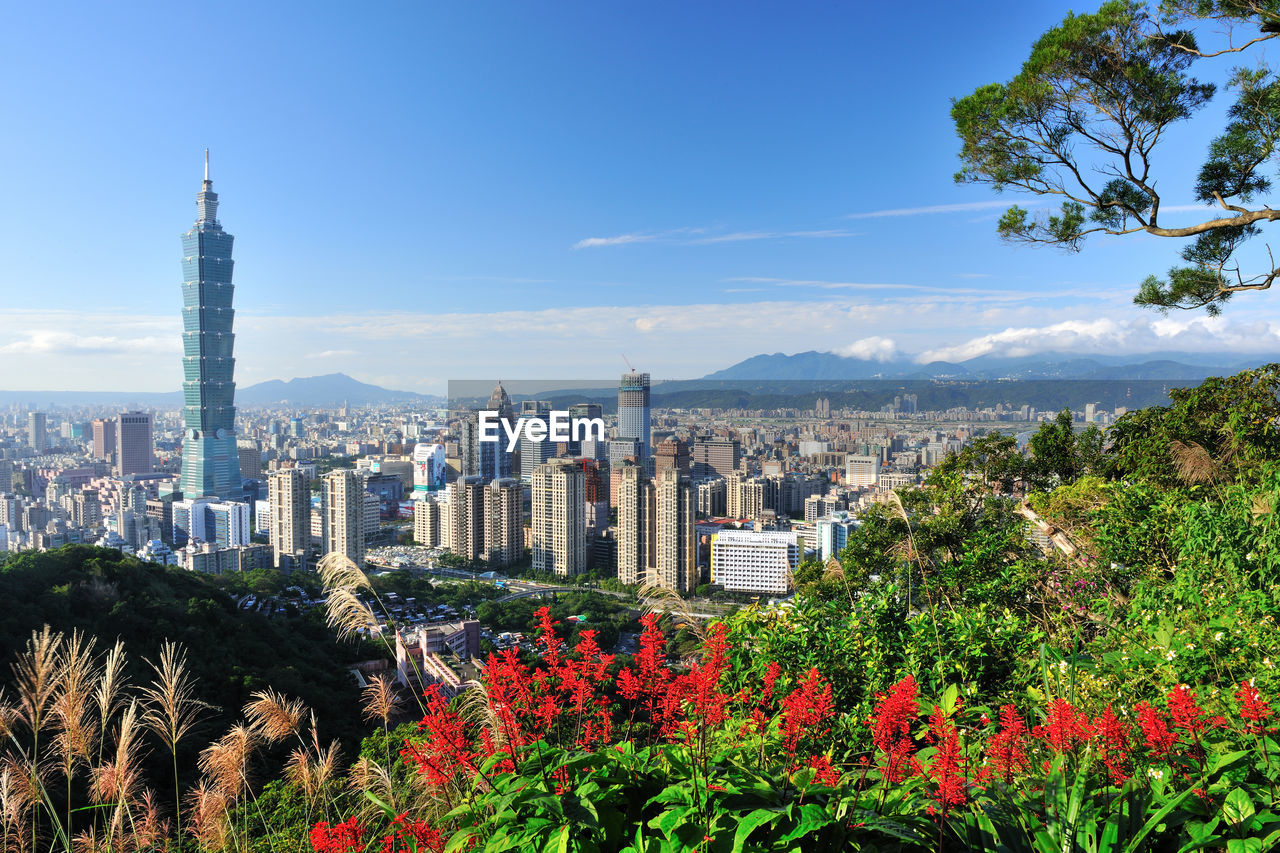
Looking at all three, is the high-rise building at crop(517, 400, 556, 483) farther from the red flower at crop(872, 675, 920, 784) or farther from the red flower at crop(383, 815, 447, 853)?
the red flower at crop(872, 675, 920, 784)

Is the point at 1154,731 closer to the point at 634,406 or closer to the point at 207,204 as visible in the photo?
the point at 634,406

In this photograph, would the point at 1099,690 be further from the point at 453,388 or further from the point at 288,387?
the point at 288,387

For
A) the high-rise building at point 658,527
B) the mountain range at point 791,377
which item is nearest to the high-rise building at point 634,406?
the mountain range at point 791,377

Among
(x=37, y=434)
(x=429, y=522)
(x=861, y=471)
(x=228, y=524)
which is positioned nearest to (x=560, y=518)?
(x=429, y=522)

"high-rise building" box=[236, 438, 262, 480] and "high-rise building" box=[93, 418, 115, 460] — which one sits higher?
"high-rise building" box=[93, 418, 115, 460]

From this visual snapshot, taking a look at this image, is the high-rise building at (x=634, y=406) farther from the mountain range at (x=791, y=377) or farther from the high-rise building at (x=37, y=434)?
the high-rise building at (x=37, y=434)

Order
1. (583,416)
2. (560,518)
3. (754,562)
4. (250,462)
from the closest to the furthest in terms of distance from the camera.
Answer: (754,562)
(560,518)
(583,416)
(250,462)
